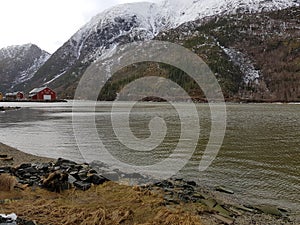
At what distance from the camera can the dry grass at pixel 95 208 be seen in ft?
33.2

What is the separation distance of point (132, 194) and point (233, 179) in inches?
262

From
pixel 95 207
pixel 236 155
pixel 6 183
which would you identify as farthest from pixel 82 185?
pixel 236 155

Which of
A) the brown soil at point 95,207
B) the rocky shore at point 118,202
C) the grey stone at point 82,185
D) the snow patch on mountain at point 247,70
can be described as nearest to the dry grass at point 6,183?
the rocky shore at point 118,202

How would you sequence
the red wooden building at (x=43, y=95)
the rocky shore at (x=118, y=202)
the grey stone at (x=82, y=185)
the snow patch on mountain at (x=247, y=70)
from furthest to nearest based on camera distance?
the snow patch on mountain at (x=247, y=70)
the red wooden building at (x=43, y=95)
the grey stone at (x=82, y=185)
the rocky shore at (x=118, y=202)

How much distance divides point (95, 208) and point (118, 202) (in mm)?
1269

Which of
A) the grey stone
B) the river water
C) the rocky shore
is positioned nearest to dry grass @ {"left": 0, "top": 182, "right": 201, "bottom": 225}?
the rocky shore

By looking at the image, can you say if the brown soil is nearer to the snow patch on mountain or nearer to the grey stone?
the grey stone

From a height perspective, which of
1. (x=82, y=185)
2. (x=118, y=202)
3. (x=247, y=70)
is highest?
(x=247, y=70)

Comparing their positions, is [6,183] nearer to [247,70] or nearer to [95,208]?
[95,208]

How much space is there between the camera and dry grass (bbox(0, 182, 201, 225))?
10.1m

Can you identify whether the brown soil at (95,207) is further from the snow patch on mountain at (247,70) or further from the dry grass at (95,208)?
the snow patch on mountain at (247,70)

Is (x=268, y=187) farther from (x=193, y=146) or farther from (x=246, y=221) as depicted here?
(x=193, y=146)

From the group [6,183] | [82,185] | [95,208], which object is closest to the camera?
[95,208]

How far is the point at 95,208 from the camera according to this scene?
36.3ft
